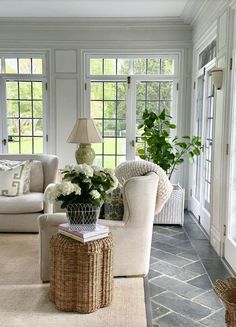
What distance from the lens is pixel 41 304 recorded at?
258cm

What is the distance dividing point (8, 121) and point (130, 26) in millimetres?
2462

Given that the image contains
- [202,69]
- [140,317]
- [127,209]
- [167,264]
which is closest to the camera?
[140,317]

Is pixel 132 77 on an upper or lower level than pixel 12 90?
upper

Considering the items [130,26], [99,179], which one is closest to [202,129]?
[130,26]

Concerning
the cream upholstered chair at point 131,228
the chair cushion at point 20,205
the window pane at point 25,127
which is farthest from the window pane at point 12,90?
the cream upholstered chair at point 131,228

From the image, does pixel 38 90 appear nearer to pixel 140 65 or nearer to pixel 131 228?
pixel 140 65

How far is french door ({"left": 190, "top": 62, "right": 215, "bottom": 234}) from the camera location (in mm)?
4406

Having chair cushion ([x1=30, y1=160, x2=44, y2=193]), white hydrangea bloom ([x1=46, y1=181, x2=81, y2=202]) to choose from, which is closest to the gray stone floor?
white hydrangea bloom ([x1=46, y1=181, x2=81, y2=202])

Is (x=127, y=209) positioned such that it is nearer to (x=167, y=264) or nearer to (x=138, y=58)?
(x=167, y=264)

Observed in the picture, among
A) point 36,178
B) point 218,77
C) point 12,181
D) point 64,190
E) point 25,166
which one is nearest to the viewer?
point 64,190

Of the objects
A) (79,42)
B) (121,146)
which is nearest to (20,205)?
(121,146)

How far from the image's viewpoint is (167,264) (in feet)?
11.2

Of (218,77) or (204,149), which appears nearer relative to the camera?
(218,77)

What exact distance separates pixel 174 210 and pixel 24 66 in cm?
328
